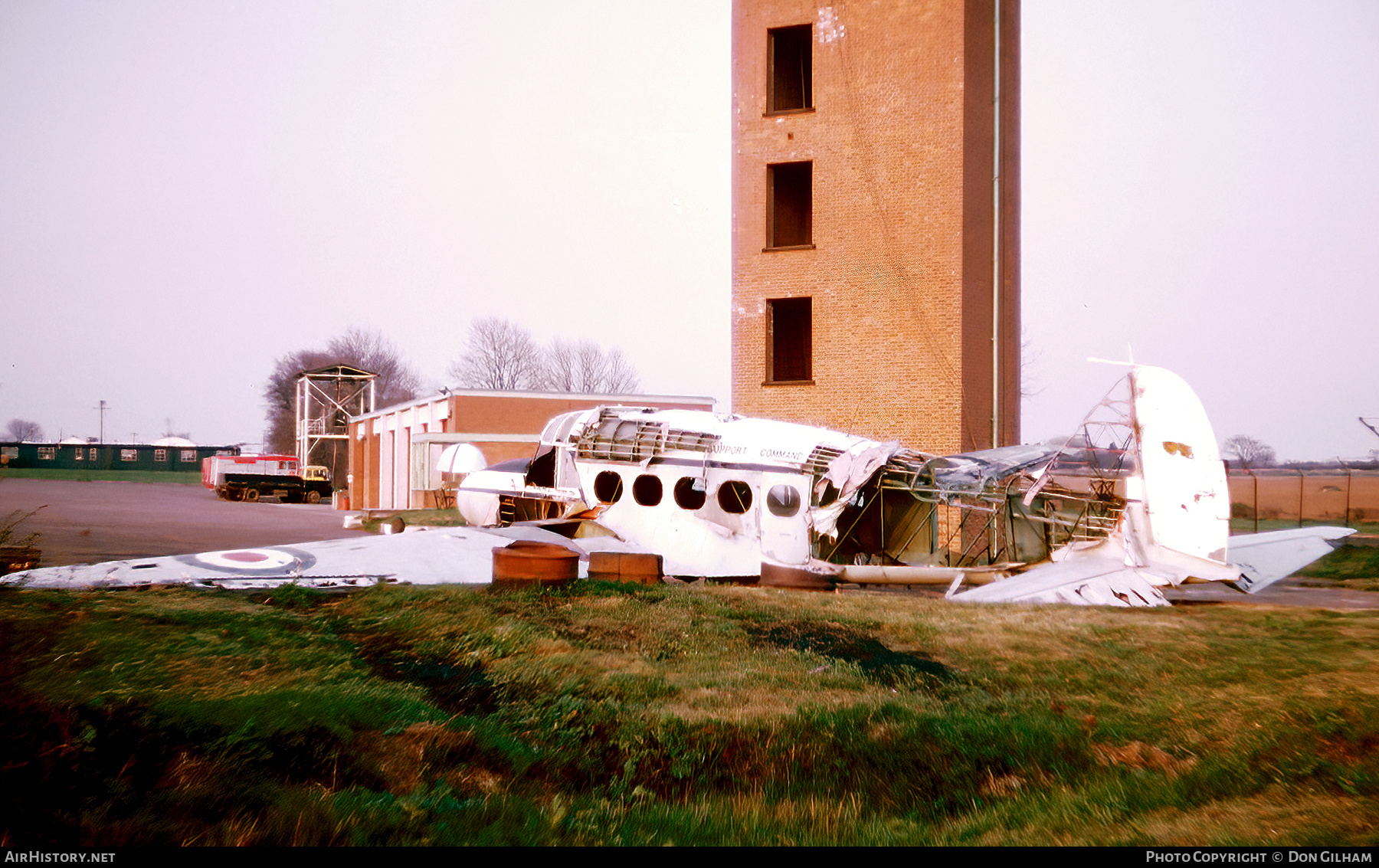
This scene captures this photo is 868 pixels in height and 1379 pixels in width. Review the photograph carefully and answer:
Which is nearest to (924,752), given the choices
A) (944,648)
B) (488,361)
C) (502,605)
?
(944,648)

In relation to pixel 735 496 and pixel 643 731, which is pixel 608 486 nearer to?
pixel 735 496

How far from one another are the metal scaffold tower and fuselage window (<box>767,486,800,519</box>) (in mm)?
46099

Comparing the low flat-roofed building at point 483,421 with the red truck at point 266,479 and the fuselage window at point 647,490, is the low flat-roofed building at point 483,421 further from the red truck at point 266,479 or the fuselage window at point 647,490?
the fuselage window at point 647,490

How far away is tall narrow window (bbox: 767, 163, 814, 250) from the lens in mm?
24156

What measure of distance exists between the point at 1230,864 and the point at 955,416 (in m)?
17.7

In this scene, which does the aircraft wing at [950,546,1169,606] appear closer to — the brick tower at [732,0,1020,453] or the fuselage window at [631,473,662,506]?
the fuselage window at [631,473,662,506]

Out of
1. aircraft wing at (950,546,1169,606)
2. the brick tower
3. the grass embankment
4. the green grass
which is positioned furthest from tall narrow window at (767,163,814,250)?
the green grass

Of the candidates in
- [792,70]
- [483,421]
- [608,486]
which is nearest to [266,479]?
[483,421]

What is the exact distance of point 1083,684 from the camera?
24.6 ft

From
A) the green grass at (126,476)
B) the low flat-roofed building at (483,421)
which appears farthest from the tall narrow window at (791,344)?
the green grass at (126,476)

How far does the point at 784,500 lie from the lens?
45.3 ft

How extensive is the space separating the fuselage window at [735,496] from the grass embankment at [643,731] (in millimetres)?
4741

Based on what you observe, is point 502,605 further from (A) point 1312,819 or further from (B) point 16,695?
(A) point 1312,819

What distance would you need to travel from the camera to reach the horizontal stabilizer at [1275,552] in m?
13.1
